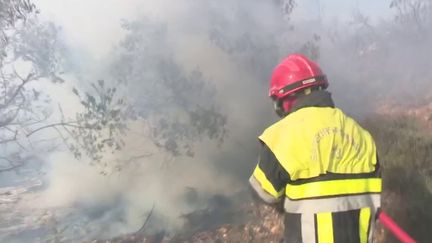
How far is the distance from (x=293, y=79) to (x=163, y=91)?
37.8 inches

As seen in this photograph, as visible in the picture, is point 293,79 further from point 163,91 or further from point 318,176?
point 163,91

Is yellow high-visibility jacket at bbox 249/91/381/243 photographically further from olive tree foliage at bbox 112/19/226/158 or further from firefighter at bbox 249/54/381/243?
olive tree foliage at bbox 112/19/226/158

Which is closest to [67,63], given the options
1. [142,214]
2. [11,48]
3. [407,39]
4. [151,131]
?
[11,48]

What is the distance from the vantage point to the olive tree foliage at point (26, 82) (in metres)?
2.64

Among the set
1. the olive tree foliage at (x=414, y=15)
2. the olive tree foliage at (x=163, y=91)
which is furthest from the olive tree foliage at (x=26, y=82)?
the olive tree foliage at (x=414, y=15)

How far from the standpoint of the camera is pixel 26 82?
2.66 meters

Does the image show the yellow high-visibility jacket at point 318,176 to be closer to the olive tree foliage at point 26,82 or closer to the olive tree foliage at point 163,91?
the olive tree foliage at point 163,91

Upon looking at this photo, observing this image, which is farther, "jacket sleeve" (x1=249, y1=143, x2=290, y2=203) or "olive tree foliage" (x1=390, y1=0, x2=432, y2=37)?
"olive tree foliage" (x1=390, y1=0, x2=432, y2=37)

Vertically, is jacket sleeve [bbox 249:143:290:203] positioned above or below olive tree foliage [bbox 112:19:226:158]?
below

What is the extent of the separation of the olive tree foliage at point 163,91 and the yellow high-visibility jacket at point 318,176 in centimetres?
95

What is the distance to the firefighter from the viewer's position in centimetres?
199

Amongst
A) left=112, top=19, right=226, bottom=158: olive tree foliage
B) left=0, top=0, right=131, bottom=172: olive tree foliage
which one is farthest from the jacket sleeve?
left=0, top=0, right=131, bottom=172: olive tree foliage

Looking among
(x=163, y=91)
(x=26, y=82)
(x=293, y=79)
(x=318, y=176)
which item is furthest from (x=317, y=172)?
(x=26, y=82)

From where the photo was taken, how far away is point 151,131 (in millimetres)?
2895
